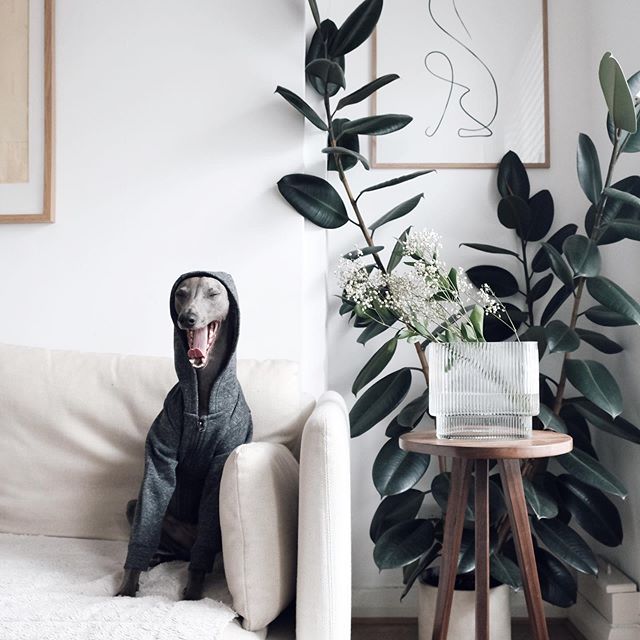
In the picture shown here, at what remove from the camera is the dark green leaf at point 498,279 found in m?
2.34

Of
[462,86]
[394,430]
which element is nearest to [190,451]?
[394,430]

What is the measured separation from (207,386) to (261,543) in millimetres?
359

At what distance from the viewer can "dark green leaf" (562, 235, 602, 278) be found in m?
1.81

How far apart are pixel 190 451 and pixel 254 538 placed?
282 millimetres

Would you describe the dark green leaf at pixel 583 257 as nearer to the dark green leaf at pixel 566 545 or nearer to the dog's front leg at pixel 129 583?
the dark green leaf at pixel 566 545

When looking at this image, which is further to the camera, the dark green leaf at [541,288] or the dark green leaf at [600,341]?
the dark green leaf at [541,288]

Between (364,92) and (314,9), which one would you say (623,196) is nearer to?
(364,92)

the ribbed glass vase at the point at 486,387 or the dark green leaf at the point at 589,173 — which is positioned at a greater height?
the dark green leaf at the point at 589,173

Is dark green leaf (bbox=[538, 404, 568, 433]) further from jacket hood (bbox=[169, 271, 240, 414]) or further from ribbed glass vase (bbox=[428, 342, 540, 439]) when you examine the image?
jacket hood (bbox=[169, 271, 240, 414])

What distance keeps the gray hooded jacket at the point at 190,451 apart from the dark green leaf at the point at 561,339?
2.75 feet

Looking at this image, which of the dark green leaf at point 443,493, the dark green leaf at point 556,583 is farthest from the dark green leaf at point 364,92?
the dark green leaf at point 556,583

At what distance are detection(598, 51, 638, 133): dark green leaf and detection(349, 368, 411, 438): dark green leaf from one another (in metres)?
0.90

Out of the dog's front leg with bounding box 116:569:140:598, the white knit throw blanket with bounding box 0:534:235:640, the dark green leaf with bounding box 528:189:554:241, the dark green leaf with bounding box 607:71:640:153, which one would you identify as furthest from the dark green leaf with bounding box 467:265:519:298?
the dog's front leg with bounding box 116:569:140:598

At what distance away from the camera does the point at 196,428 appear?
4.89 ft
